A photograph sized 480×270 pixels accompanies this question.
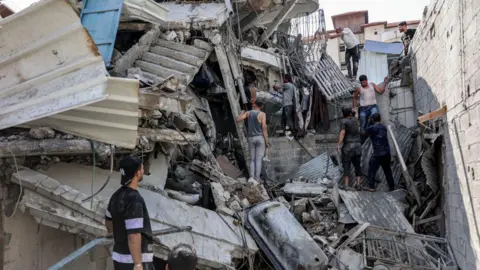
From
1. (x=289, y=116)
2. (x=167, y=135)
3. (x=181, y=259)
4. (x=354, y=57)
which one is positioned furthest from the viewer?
(x=354, y=57)

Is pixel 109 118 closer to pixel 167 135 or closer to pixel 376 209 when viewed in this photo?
pixel 167 135

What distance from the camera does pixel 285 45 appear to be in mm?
13633

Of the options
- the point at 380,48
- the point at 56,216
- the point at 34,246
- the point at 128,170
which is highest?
the point at 380,48

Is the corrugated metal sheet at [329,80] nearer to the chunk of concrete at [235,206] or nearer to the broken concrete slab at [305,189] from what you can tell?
the broken concrete slab at [305,189]

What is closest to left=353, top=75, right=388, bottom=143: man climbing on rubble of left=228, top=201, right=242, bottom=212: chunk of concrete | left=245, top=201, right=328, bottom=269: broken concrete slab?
left=245, top=201, right=328, bottom=269: broken concrete slab

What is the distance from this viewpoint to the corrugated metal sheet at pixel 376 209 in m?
6.39

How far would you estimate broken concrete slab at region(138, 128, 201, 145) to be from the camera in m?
5.05

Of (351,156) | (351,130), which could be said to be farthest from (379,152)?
(351,130)

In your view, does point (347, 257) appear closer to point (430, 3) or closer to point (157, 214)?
point (157, 214)

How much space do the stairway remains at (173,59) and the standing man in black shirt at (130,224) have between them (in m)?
4.05

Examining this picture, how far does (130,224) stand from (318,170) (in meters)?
6.36

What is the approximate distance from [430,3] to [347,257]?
182 inches

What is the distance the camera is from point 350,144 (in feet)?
25.5

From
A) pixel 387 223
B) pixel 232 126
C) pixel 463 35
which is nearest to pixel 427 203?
pixel 387 223
